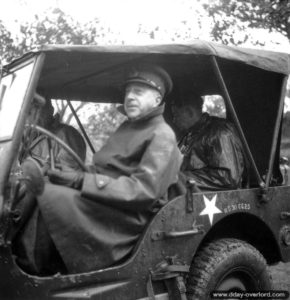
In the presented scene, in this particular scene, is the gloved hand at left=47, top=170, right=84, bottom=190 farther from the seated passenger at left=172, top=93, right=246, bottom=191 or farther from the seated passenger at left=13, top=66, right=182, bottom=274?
the seated passenger at left=172, top=93, right=246, bottom=191

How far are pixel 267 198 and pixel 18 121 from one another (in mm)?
1949

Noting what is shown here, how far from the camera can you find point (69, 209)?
102 inches

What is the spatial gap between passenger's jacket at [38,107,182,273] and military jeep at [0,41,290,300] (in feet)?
0.26

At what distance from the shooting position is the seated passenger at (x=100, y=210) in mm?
2598

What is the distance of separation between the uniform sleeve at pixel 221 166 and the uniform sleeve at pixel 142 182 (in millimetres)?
851

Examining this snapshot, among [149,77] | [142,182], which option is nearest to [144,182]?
→ [142,182]

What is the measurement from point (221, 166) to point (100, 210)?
1.35m

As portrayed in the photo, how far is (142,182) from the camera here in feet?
8.92

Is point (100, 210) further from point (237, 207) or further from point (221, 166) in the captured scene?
point (221, 166)

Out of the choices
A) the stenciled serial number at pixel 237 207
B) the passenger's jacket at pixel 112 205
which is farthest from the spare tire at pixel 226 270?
the passenger's jacket at pixel 112 205

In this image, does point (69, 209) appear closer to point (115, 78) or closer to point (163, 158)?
point (163, 158)

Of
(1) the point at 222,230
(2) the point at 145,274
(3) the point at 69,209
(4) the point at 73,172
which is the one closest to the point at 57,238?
(3) the point at 69,209

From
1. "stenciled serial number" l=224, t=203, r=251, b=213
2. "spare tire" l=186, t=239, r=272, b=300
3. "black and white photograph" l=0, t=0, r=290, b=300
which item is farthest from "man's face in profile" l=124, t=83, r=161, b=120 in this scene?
"spare tire" l=186, t=239, r=272, b=300

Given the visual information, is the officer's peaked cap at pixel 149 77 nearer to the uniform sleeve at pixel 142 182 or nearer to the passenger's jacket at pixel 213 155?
the uniform sleeve at pixel 142 182
